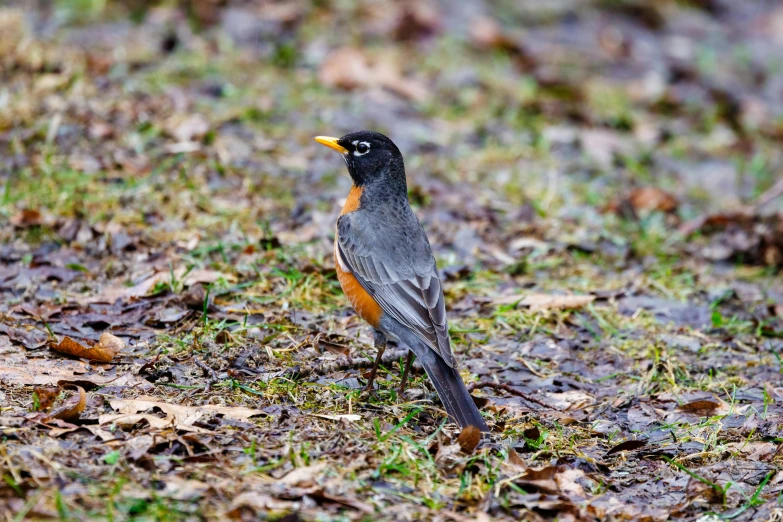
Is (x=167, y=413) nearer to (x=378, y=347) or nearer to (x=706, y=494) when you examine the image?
(x=378, y=347)

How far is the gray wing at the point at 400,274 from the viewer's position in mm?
5167

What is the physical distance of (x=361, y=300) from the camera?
216 inches

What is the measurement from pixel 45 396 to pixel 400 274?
211cm

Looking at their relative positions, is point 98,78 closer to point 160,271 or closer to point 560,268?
point 160,271

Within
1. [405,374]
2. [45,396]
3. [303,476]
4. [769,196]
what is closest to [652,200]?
[769,196]

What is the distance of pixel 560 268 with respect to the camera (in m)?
7.42

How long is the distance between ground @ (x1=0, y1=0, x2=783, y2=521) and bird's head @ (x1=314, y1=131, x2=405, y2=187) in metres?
0.85

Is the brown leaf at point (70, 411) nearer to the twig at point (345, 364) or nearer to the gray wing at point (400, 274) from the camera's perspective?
the twig at point (345, 364)

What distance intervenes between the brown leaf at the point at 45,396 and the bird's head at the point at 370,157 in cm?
251

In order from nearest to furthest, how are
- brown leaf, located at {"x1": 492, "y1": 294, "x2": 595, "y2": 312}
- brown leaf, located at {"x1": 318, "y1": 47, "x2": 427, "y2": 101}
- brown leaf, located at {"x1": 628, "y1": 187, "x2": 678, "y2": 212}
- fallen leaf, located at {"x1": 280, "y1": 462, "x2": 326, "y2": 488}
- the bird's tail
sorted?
fallen leaf, located at {"x1": 280, "y1": 462, "x2": 326, "y2": 488} → the bird's tail → brown leaf, located at {"x1": 492, "y1": 294, "x2": 595, "y2": 312} → brown leaf, located at {"x1": 628, "y1": 187, "x2": 678, "y2": 212} → brown leaf, located at {"x1": 318, "y1": 47, "x2": 427, "y2": 101}

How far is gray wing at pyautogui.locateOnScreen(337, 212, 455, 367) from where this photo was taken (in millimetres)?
5167

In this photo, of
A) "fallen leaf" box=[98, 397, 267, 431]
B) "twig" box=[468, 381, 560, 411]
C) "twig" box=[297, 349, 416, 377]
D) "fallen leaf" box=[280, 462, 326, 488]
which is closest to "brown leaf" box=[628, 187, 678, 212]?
"twig" box=[468, 381, 560, 411]

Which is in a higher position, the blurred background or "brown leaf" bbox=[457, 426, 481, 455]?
the blurred background

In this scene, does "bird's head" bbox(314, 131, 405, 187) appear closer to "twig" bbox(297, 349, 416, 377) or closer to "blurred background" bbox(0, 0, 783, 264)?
"blurred background" bbox(0, 0, 783, 264)
